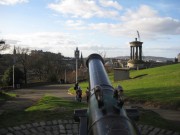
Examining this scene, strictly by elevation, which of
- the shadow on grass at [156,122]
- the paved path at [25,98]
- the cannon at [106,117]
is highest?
the cannon at [106,117]

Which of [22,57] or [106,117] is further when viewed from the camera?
[22,57]

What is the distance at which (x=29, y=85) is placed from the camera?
5712cm

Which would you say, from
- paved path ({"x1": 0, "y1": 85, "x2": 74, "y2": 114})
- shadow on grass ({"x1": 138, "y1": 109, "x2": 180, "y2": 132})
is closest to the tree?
paved path ({"x1": 0, "y1": 85, "x2": 74, "y2": 114})

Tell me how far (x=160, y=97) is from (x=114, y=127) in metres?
16.5

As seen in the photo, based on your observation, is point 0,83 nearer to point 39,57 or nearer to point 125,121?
point 39,57

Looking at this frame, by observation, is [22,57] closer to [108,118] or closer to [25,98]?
[25,98]

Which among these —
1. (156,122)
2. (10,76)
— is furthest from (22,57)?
(156,122)

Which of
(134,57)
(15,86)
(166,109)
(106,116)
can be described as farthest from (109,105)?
(134,57)

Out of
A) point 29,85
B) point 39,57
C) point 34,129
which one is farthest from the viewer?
point 39,57

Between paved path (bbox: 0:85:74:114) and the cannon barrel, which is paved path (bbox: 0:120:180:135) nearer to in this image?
the cannon barrel

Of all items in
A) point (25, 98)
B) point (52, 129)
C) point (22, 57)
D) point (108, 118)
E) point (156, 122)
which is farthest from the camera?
point (22, 57)

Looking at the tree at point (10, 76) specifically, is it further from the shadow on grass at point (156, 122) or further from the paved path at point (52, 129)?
the paved path at point (52, 129)

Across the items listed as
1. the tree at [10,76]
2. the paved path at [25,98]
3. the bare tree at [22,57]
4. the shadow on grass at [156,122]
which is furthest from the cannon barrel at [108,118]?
the bare tree at [22,57]

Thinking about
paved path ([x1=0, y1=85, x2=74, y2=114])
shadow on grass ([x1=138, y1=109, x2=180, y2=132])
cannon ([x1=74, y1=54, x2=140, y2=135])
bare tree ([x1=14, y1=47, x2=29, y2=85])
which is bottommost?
paved path ([x1=0, y1=85, x2=74, y2=114])
